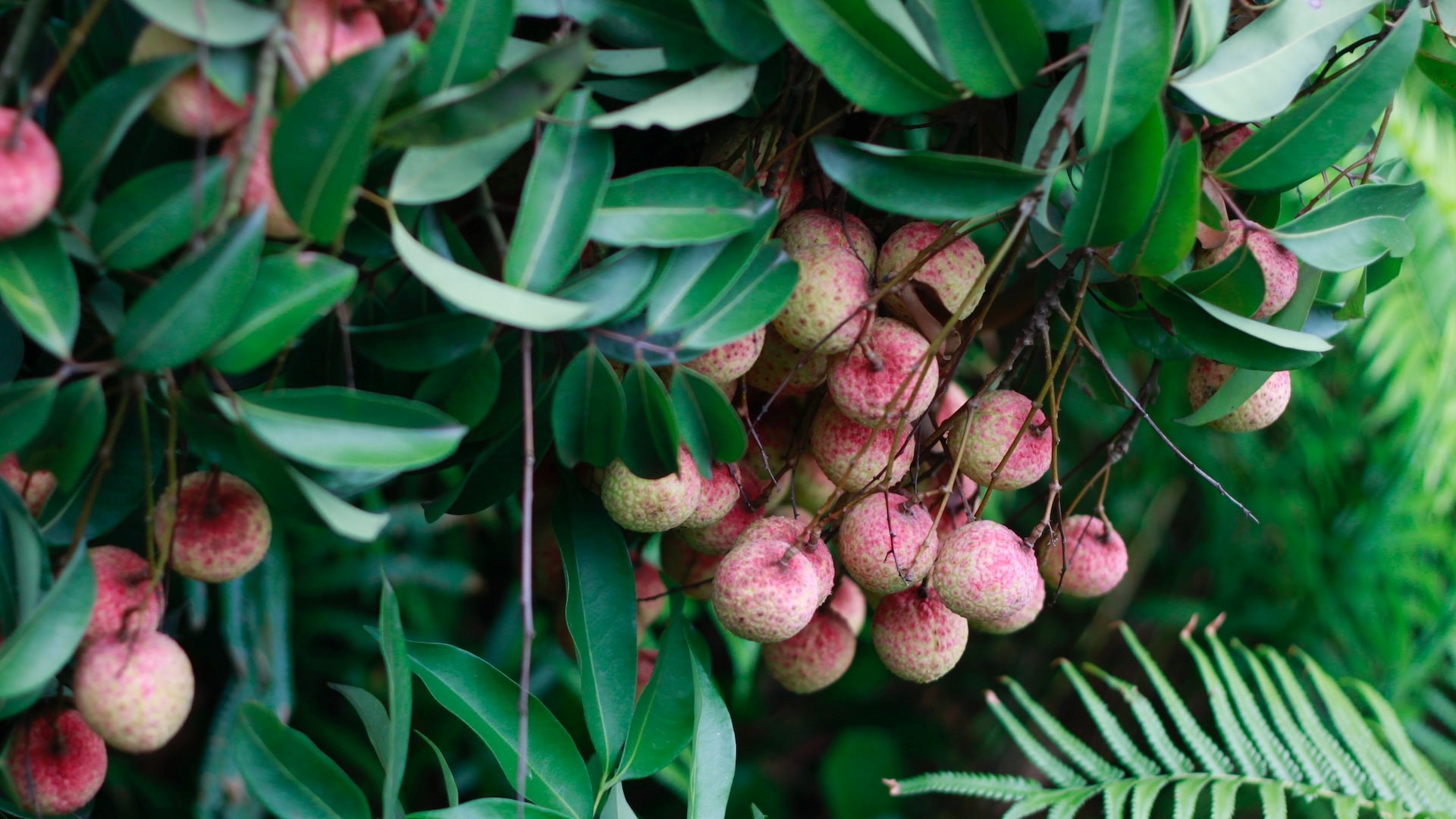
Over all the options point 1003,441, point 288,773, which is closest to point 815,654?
point 1003,441

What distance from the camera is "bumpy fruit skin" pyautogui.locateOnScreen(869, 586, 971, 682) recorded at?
0.53 metres

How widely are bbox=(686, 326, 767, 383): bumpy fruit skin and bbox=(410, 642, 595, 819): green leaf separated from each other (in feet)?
0.60

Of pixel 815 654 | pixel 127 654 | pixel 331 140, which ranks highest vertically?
pixel 331 140

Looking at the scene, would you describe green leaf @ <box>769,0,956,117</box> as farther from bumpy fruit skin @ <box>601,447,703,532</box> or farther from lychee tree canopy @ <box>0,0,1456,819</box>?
bumpy fruit skin @ <box>601,447,703,532</box>

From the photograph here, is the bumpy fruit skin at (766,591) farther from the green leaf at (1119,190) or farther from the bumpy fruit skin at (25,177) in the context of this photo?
the bumpy fruit skin at (25,177)

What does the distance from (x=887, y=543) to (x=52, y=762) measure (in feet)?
1.22

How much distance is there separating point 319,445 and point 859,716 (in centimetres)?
129

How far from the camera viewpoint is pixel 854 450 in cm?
51

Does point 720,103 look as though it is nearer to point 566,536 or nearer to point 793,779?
point 566,536

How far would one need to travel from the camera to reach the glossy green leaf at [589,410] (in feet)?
1.36

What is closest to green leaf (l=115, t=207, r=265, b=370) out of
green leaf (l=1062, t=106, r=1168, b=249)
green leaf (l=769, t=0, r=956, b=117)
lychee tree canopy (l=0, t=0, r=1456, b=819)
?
lychee tree canopy (l=0, t=0, r=1456, b=819)

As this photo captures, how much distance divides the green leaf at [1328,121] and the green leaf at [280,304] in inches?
15.4

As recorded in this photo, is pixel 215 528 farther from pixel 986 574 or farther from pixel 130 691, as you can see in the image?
pixel 986 574

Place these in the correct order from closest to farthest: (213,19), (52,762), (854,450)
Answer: (213,19) < (52,762) < (854,450)
